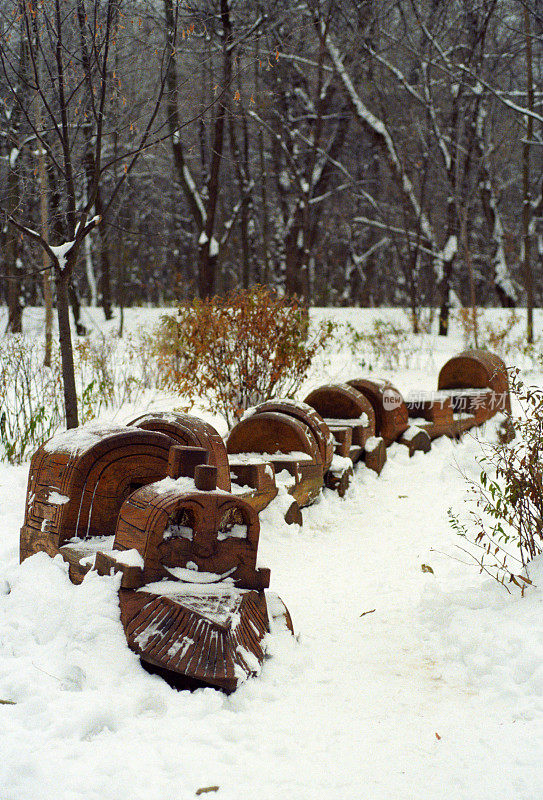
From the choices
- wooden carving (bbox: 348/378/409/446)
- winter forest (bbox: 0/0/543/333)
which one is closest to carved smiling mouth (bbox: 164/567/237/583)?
wooden carving (bbox: 348/378/409/446)

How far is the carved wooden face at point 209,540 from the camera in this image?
9.43ft

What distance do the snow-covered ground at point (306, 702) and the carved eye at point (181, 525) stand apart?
33 cm

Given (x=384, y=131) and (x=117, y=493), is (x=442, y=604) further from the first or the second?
(x=384, y=131)

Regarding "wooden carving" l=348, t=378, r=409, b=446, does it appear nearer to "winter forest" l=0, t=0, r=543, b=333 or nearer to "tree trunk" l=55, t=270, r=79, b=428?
"tree trunk" l=55, t=270, r=79, b=428

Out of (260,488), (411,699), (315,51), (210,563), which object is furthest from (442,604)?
(315,51)

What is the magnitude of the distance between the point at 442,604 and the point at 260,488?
1.52m

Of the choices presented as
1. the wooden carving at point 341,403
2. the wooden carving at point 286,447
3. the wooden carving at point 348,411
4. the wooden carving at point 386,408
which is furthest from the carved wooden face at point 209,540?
the wooden carving at point 386,408

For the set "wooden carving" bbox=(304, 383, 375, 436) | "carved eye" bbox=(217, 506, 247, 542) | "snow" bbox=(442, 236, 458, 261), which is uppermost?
"snow" bbox=(442, 236, 458, 261)

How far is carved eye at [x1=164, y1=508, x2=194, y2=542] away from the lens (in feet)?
9.60

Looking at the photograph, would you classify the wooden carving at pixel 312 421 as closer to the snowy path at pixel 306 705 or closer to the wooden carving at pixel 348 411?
the wooden carving at pixel 348 411

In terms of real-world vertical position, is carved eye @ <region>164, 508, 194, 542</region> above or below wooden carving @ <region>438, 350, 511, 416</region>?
below

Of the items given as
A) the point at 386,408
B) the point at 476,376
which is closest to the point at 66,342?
the point at 386,408

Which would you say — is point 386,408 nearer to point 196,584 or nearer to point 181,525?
point 181,525

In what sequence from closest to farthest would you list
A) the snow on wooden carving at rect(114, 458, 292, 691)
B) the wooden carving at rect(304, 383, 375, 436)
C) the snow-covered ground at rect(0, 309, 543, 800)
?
the snow-covered ground at rect(0, 309, 543, 800), the snow on wooden carving at rect(114, 458, 292, 691), the wooden carving at rect(304, 383, 375, 436)
